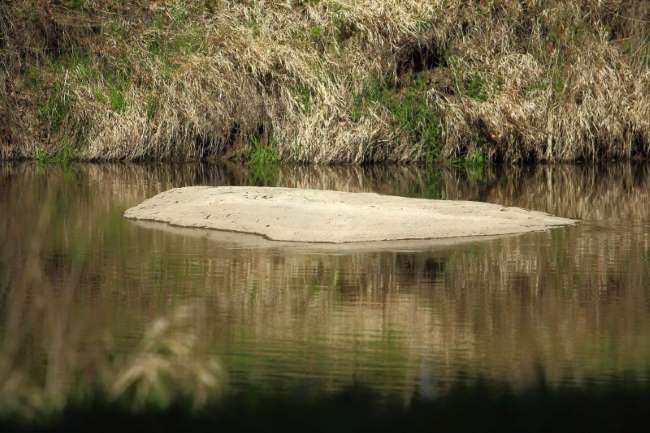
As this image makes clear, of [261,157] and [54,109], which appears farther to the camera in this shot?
[54,109]

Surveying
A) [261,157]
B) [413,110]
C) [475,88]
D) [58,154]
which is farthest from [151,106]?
[475,88]

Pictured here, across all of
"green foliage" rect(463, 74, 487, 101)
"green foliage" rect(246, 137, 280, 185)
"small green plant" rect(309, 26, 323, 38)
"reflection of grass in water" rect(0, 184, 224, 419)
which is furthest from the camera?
"small green plant" rect(309, 26, 323, 38)

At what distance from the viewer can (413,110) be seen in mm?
21906

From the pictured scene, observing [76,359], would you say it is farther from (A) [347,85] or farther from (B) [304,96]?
(A) [347,85]

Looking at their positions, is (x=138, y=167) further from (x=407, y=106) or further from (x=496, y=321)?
(x=496, y=321)

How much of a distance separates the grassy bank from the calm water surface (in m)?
6.67

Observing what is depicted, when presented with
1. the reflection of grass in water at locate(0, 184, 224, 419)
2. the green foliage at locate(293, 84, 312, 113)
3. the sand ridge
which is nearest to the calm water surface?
the reflection of grass in water at locate(0, 184, 224, 419)

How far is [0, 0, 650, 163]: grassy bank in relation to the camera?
21.4 metres

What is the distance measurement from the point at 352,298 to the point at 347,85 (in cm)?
1308

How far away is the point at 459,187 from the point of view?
17172 mm

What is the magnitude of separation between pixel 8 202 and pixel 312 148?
283 inches

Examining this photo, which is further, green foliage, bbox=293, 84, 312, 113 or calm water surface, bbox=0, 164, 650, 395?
green foliage, bbox=293, 84, 312, 113

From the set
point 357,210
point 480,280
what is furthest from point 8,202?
point 480,280

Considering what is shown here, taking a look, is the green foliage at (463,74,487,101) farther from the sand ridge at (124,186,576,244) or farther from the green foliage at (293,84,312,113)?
the sand ridge at (124,186,576,244)
